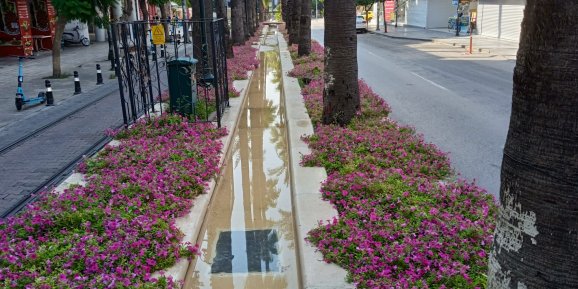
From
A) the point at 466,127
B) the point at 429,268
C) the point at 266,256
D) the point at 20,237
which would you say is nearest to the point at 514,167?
the point at 429,268

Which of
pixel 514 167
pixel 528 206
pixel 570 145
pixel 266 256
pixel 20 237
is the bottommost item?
pixel 266 256

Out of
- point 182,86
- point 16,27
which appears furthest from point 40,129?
point 16,27

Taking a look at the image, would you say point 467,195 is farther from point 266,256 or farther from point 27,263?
point 27,263

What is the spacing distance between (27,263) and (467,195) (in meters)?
4.60

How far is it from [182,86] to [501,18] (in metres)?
27.9

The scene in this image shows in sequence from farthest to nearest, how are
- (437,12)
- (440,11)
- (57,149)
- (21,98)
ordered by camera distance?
1. (437,12)
2. (440,11)
3. (21,98)
4. (57,149)

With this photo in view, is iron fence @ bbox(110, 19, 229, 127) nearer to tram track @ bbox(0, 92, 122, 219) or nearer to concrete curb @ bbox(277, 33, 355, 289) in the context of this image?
tram track @ bbox(0, 92, 122, 219)

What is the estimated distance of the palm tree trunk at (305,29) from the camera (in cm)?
2025

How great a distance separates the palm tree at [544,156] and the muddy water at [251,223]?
261 cm

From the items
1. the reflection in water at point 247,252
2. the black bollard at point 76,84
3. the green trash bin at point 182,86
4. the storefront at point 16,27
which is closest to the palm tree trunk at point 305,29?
the black bollard at point 76,84

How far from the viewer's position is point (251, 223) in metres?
6.15

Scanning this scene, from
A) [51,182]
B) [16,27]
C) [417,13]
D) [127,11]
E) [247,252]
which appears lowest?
[247,252]

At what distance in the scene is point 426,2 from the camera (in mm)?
46281

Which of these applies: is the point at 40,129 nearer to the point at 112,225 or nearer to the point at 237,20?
the point at 112,225
